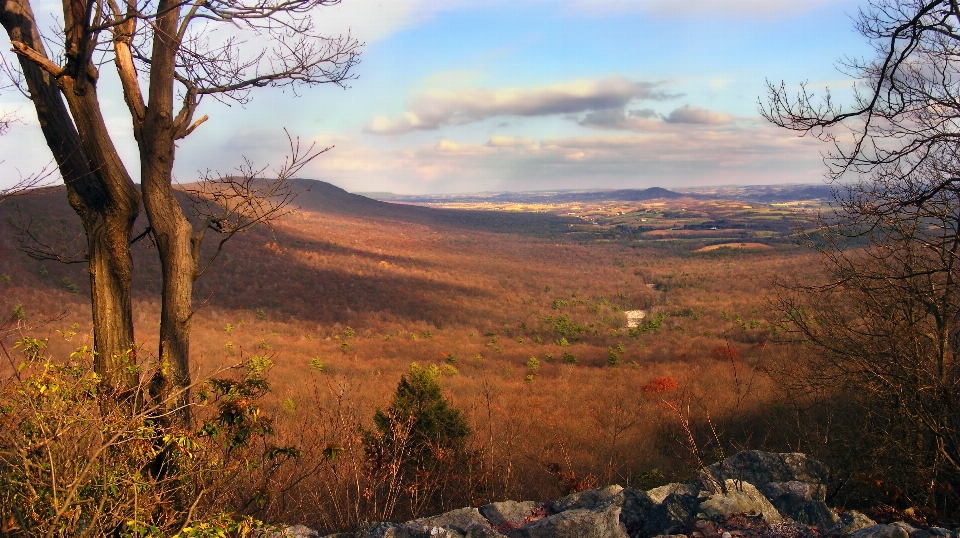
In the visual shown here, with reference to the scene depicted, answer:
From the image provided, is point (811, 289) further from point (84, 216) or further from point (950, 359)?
point (84, 216)

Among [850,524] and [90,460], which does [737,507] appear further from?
[90,460]

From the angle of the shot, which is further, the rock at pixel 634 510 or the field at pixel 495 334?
the field at pixel 495 334

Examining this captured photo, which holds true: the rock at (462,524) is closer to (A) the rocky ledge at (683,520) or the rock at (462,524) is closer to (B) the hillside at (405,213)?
(A) the rocky ledge at (683,520)

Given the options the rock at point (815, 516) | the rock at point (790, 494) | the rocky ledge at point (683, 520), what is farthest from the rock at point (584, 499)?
the rock at point (815, 516)

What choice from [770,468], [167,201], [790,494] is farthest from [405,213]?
[790,494]

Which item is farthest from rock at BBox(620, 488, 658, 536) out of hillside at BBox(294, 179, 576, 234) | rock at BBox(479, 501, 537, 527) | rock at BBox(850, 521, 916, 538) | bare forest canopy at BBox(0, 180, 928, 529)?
hillside at BBox(294, 179, 576, 234)

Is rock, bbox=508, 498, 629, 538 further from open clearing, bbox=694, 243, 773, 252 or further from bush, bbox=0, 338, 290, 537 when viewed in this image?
open clearing, bbox=694, 243, 773, 252
